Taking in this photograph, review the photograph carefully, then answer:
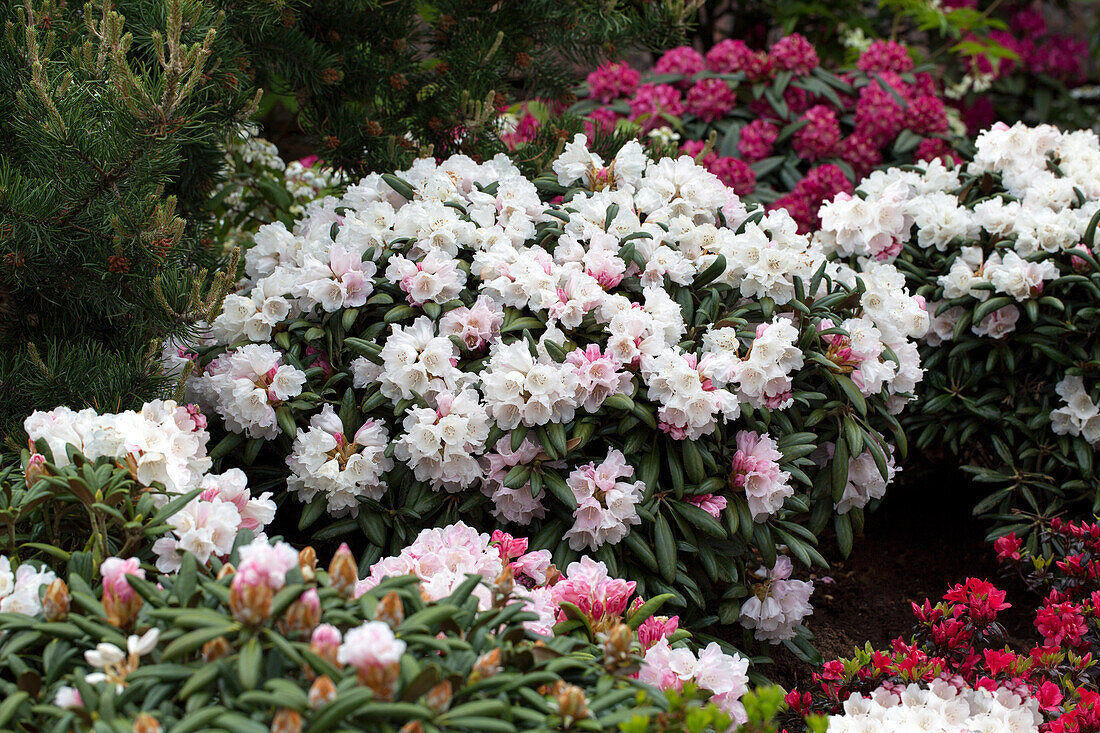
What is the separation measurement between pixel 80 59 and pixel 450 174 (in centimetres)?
78

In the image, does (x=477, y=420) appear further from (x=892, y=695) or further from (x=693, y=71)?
(x=693, y=71)

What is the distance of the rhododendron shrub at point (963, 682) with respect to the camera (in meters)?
1.54

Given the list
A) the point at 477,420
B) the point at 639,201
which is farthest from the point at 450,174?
the point at 477,420

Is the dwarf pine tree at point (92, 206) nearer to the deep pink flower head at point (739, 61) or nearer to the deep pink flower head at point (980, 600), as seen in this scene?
the deep pink flower head at point (980, 600)

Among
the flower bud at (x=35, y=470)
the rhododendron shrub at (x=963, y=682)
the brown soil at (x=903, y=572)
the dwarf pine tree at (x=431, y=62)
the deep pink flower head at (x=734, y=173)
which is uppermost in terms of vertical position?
the dwarf pine tree at (x=431, y=62)

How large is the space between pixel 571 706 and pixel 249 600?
0.39 meters

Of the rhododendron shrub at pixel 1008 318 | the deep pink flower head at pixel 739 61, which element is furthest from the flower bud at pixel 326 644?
the deep pink flower head at pixel 739 61

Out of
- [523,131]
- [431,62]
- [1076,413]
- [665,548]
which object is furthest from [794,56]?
[665,548]

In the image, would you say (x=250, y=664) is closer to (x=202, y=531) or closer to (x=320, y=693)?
(x=320, y=693)

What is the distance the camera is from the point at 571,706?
108 cm

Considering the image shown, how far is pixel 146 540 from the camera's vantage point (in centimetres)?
147

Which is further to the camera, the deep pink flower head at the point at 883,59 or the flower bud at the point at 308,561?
the deep pink flower head at the point at 883,59

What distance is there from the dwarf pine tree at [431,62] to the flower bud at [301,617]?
1.53 m

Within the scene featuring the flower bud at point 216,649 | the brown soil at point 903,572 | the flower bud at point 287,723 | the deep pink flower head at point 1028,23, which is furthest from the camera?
the deep pink flower head at point 1028,23
